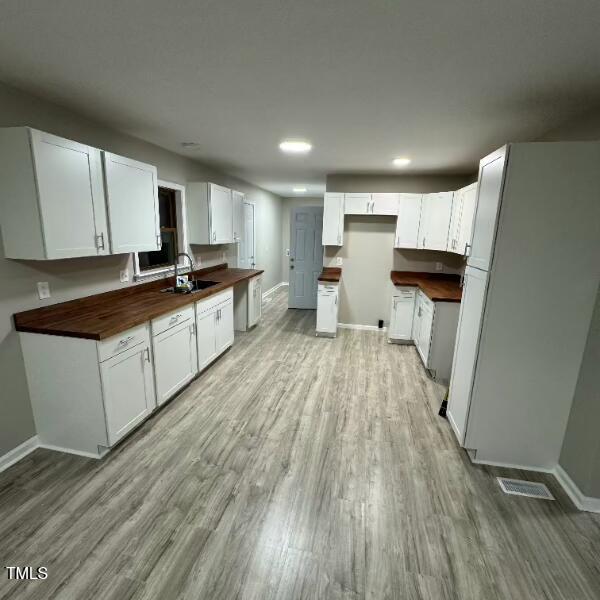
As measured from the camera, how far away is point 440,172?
4.49 m

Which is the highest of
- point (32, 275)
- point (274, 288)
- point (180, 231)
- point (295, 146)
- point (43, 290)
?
point (295, 146)

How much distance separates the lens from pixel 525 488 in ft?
6.82

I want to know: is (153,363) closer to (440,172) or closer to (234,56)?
(234,56)

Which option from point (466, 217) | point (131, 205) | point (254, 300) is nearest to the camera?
point (131, 205)

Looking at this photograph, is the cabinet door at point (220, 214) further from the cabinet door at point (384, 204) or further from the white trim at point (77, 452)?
the white trim at point (77, 452)

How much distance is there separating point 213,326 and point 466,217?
3083 mm

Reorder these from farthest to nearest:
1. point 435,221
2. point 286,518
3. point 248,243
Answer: point 248,243 → point 435,221 → point 286,518

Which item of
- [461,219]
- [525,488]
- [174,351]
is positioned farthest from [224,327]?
[525,488]

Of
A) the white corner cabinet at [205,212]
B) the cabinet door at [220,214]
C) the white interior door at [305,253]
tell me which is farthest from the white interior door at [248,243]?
the white corner cabinet at [205,212]

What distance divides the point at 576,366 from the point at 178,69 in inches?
116

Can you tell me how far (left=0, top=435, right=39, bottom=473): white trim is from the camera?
2.13 metres

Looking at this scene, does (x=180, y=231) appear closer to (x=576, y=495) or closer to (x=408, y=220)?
(x=408, y=220)

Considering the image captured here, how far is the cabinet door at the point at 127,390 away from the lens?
2.20m

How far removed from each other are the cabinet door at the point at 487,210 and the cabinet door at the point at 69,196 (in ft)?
8.97
